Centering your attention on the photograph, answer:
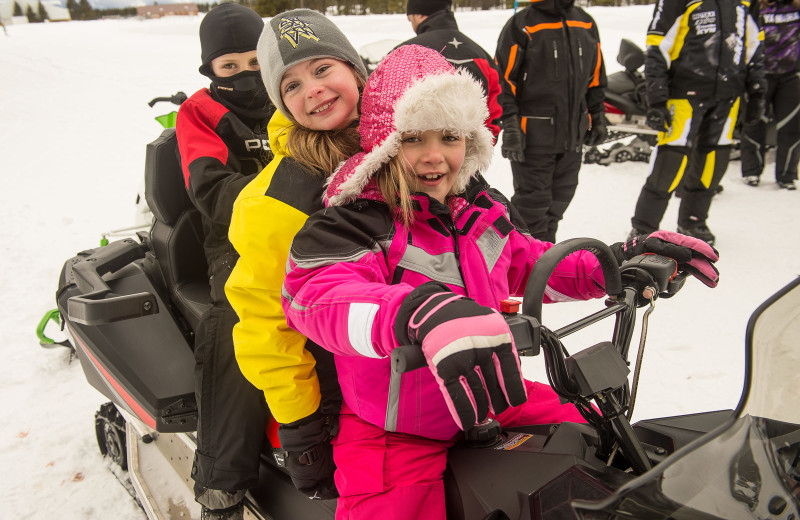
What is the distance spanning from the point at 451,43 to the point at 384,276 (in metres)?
2.54

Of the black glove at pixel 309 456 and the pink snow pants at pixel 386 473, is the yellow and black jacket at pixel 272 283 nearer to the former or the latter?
the black glove at pixel 309 456

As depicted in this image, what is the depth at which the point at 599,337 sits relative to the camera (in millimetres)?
3238

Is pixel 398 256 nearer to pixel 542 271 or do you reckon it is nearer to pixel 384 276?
pixel 384 276

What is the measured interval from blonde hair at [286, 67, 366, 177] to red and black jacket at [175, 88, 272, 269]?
0.41 m

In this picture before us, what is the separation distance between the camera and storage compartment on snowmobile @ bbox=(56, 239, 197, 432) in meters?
1.72

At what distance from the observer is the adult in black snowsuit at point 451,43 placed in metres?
3.30

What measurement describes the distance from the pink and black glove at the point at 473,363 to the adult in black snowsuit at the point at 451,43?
2.62m

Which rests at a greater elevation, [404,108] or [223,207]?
[404,108]

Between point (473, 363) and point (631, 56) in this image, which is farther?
point (631, 56)

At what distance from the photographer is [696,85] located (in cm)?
393

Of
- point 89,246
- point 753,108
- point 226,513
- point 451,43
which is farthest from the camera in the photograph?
point 89,246

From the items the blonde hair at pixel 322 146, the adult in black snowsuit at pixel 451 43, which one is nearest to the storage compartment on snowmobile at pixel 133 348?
the blonde hair at pixel 322 146

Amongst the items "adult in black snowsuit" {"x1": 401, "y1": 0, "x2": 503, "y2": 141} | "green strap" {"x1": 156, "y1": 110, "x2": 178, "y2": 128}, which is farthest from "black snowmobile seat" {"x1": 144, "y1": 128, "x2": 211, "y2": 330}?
"adult in black snowsuit" {"x1": 401, "y1": 0, "x2": 503, "y2": 141}

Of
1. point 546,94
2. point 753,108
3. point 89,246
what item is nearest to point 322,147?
point 546,94
